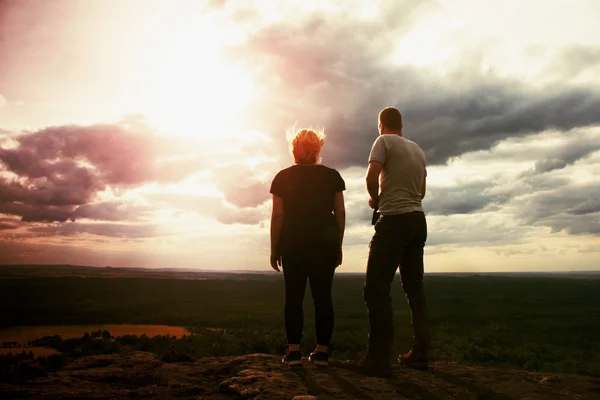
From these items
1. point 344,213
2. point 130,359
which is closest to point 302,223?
point 344,213

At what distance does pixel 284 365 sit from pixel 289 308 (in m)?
0.64

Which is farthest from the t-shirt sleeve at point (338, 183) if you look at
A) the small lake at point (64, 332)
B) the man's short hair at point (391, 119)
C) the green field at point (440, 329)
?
the small lake at point (64, 332)

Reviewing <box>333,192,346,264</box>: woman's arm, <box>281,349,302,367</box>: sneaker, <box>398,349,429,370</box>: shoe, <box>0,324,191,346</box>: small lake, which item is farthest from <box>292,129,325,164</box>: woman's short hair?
<box>0,324,191,346</box>: small lake

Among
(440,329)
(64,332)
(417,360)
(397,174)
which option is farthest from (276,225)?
(440,329)

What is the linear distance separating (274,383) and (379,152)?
2734 millimetres

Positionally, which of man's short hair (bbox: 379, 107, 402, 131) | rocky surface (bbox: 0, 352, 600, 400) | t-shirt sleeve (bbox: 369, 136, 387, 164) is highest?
man's short hair (bbox: 379, 107, 402, 131)

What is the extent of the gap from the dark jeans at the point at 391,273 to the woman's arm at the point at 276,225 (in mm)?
1087

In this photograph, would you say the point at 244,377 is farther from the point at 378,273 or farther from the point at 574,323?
the point at 574,323

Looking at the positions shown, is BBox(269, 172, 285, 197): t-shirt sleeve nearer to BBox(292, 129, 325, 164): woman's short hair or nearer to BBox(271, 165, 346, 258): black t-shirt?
BBox(271, 165, 346, 258): black t-shirt

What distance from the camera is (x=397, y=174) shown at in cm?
562

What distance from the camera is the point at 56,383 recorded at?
477 cm

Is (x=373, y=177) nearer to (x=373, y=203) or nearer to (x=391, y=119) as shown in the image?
(x=373, y=203)

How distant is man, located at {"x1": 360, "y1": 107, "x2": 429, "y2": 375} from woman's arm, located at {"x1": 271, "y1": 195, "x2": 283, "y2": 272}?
108 cm

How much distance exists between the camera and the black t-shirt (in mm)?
5652
